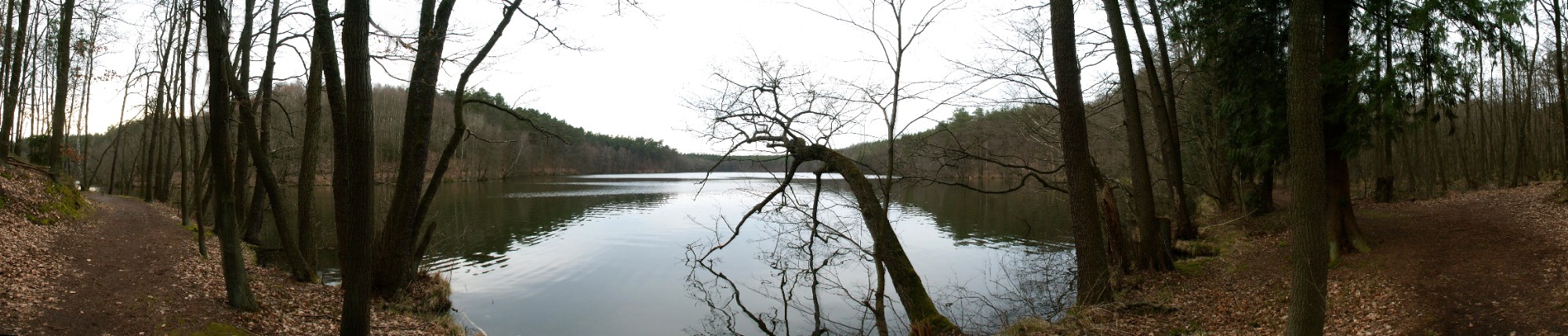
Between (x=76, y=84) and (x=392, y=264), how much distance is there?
1746cm

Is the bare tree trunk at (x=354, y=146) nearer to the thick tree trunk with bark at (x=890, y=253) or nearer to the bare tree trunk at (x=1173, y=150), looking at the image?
the thick tree trunk with bark at (x=890, y=253)

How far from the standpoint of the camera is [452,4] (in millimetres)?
7875

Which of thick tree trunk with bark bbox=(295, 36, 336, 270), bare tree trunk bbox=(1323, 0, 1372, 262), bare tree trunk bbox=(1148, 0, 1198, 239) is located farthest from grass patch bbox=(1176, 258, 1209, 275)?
thick tree trunk with bark bbox=(295, 36, 336, 270)

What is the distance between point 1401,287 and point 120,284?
12.6 metres

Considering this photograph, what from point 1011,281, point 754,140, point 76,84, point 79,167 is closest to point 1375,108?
point 1011,281

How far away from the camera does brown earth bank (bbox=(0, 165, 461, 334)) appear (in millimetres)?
5797

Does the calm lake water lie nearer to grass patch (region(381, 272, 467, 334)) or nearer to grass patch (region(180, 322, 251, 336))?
grass patch (region(381, 272, 467, 334))

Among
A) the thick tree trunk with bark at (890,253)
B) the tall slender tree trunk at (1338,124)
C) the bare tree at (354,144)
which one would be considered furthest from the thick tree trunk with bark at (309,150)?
the tall slender tree trunk at (1338,124)

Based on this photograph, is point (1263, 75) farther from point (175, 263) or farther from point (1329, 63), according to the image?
point (175, 263)

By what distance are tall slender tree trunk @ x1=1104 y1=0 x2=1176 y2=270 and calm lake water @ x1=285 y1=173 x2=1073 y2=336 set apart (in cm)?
128

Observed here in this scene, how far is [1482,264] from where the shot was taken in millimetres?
6840

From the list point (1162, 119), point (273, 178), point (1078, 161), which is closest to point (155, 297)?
point (273, 178)

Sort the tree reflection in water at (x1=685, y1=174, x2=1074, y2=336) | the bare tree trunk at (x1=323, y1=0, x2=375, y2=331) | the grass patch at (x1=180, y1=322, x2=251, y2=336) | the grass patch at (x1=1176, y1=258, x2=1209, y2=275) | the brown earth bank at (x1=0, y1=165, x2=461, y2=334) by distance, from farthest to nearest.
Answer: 1. the grass patch at (x1=1176, y1=258, x2=1209, y2=275)
2. the tree reflection in water at (x1=685, y1=174, x2=1074, y2=336)
3. the grass patch at (x1=180, y1=322, x2=251, y2=336)
4. the brown earth bank at (x1=0, y1=165, x2=461, y2=334)
5. the bare tree trunk at (x1=323, y1=0, x2=375, y2=331)

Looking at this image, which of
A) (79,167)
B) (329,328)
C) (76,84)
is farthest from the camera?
(79,167)
